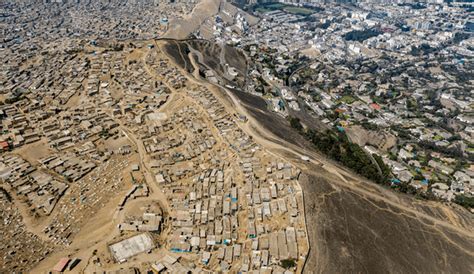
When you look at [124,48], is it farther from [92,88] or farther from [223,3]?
[223,3]

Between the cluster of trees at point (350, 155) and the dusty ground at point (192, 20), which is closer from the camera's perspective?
the cluster of trees at point (350, 155)

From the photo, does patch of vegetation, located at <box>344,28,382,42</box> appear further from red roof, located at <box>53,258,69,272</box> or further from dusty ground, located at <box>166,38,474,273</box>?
red roof, located at <box>53,258,69,272</box>

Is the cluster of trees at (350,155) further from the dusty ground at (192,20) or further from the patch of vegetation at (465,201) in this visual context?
the dusty ground at (192,20)

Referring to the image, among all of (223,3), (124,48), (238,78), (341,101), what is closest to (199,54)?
(238,78)

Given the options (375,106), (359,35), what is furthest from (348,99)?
(359,35)

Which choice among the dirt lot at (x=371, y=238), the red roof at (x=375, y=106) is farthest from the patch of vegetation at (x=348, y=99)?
the dirt lot at (x=371, y=238)

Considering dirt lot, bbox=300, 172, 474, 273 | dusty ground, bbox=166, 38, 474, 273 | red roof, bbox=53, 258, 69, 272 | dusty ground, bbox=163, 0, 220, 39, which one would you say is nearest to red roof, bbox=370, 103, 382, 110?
dusty ground, bbox=166, 38, 474, 273

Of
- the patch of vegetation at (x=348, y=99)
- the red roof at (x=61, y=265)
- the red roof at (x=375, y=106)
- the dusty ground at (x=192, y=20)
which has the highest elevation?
the red roof at (x=61, y=265)
